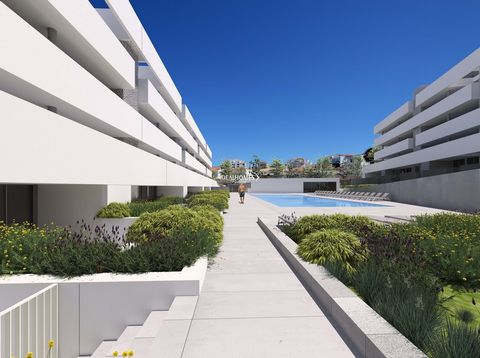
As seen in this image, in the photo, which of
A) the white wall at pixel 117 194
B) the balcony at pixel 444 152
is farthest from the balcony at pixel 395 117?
the white wall at pixel 117 194

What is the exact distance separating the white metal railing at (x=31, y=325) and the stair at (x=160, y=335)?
0.75m

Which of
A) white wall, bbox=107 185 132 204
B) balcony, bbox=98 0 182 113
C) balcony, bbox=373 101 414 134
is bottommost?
white wall, bbox=107 185 132 204

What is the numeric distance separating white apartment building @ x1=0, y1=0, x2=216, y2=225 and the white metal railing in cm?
391

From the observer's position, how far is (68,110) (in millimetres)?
10211

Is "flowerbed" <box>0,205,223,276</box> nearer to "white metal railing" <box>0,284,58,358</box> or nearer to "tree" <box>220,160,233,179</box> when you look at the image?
"white metal railing" <box>0,284,58,358</box>

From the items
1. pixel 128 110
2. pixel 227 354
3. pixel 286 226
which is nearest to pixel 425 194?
pixel 286 226

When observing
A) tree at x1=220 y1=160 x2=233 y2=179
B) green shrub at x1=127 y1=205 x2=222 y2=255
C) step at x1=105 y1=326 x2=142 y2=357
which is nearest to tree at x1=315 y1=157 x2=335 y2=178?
tree at x1=220 y1=160 x2=233 y2=179

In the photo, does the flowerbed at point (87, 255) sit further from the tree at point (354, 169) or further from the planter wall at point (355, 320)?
the tree at point (354, 169)

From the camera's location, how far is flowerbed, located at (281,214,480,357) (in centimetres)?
288

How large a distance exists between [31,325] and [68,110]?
884 cm

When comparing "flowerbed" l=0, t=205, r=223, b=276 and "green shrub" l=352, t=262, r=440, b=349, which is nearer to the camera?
"green shrub" l=352, t=262, r=440, b=349

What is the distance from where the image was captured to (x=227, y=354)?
2953mm

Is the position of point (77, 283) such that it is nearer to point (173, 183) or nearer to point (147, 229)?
point (147, 229)

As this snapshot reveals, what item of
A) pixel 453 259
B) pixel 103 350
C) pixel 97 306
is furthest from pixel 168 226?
pixel 453 259
